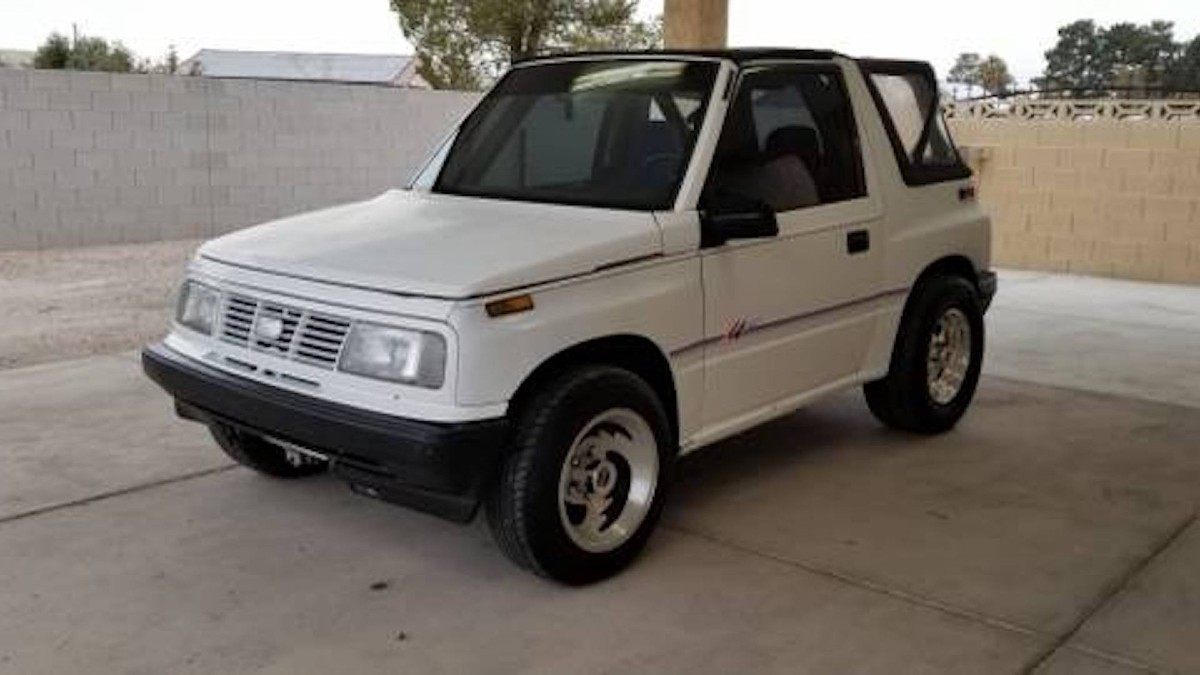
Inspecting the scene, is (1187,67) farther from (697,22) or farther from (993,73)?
(697,22)

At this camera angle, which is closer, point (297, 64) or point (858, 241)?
point (858, 241)

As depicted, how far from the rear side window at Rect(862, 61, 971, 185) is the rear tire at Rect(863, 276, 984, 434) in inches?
20.6

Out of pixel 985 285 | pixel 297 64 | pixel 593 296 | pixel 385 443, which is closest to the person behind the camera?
pixel 385 443

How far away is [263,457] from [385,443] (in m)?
1.54

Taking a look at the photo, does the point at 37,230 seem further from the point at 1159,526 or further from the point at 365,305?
the point at 1159,526

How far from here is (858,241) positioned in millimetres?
5047

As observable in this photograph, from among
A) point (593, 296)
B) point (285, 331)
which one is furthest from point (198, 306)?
point (593, 296)

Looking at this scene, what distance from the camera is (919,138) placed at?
18.4 ft

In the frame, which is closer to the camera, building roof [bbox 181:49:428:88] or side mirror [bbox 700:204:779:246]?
side mirror [bbox 700:204:779:246]

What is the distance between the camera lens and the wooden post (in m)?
9.42

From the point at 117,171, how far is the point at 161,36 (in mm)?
15418

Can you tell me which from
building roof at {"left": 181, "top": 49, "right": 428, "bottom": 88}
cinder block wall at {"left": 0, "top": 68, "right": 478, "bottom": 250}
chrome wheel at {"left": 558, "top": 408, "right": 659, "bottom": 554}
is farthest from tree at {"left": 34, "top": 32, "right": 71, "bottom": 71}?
chrome wheel at {"left": 558, "top": 408, "right": 659, "bottom": 554}

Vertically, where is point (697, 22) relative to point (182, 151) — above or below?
above

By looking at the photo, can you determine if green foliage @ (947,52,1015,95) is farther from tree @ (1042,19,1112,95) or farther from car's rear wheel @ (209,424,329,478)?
car's rear wheel @ (209,424,329,478)
